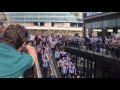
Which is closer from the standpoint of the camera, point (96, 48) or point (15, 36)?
point (15, 36)

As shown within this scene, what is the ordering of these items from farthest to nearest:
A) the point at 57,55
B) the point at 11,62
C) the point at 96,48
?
the point at 57,55 → the point at 96,48 → the point at 11,62

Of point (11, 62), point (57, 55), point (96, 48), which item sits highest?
point (11, 62)

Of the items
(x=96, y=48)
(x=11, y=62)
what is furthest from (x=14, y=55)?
(x=96, y=48)

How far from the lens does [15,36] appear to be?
887 millimetres

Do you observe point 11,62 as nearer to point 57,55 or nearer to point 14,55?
point 14,55

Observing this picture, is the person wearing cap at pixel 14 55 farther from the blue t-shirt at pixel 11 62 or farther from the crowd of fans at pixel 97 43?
the crowd of fans at pixel 97 43

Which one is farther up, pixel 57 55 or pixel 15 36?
pixel 15 36

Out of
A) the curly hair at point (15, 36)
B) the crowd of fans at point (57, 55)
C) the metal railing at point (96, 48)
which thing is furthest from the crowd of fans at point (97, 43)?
the curly hair at point (15, 36)

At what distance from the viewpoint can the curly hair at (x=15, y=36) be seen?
883 mm

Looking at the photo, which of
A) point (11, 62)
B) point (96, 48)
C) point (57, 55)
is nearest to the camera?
point (11, 62)

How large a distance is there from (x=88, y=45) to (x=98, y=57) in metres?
0.32

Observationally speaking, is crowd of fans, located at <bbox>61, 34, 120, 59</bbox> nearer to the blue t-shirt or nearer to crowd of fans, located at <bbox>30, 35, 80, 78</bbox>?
crowd of fans, located at <bbox>30, 35, 80, 78</bbox>
